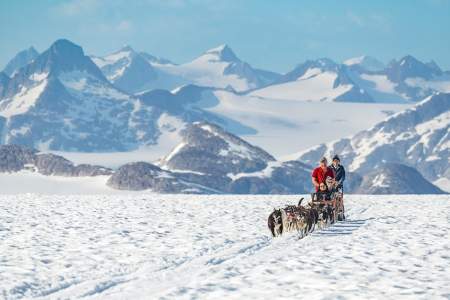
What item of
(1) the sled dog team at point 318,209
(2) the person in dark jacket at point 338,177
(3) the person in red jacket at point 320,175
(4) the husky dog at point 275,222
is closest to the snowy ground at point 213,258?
(4) the husky dog at point 275,222

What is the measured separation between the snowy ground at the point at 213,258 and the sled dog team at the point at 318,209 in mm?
574

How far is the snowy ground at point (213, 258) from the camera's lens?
17422 millimetres

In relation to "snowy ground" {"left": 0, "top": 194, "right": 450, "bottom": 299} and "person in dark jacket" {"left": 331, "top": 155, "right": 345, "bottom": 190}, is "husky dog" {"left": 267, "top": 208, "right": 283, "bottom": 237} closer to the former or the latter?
"snowy ground" {"left": 0, "top": 194, "right": 450, "bottom": 299}

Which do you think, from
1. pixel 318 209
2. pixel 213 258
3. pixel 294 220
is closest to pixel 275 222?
pixel 294 220

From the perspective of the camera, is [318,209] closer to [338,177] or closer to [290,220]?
[290,220]

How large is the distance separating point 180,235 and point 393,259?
341 inches

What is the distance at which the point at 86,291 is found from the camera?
17.4 metres

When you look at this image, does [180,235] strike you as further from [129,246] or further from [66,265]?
[66,265]

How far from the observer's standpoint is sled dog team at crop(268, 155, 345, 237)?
26.8 m

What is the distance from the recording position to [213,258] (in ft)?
72.2

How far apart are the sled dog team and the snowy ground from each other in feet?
1.88

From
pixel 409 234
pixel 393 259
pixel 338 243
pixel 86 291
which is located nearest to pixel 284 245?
pixel 338 243

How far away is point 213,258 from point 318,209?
7905 millimetres

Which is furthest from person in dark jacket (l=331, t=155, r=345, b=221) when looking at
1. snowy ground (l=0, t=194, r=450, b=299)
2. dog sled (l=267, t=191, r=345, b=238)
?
dog sled (l=267, t=191, r=345, b=238)
